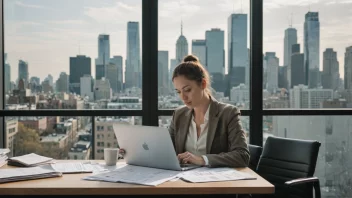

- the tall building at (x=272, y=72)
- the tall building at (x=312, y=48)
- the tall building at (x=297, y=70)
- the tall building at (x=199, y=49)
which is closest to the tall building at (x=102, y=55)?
the tall building at (x=199, y=49)

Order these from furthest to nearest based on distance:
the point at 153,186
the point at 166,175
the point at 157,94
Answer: the point at 157,94 → the point at 166,175 → the point at 153,186

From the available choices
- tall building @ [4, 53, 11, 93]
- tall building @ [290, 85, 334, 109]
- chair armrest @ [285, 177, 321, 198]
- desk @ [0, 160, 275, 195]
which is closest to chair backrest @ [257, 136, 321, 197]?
chair armrest @ [285, 177, 321, 198]

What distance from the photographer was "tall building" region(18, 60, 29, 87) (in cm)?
343

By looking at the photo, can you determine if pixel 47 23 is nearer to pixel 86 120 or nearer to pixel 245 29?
pixel 86 120

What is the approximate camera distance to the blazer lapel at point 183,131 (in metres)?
2.59

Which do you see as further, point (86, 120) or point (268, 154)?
point (86, 120)

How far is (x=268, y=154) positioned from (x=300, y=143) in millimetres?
247

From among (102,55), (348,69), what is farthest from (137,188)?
(348,69)

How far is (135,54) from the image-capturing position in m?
3.44

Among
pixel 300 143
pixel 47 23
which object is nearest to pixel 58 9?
pixel 47 23

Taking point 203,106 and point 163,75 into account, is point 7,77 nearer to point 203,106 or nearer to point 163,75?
point 163,75

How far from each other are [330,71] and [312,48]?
25 cm

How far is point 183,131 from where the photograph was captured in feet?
8.56

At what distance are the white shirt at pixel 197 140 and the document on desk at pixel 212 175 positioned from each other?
1.24 ft
